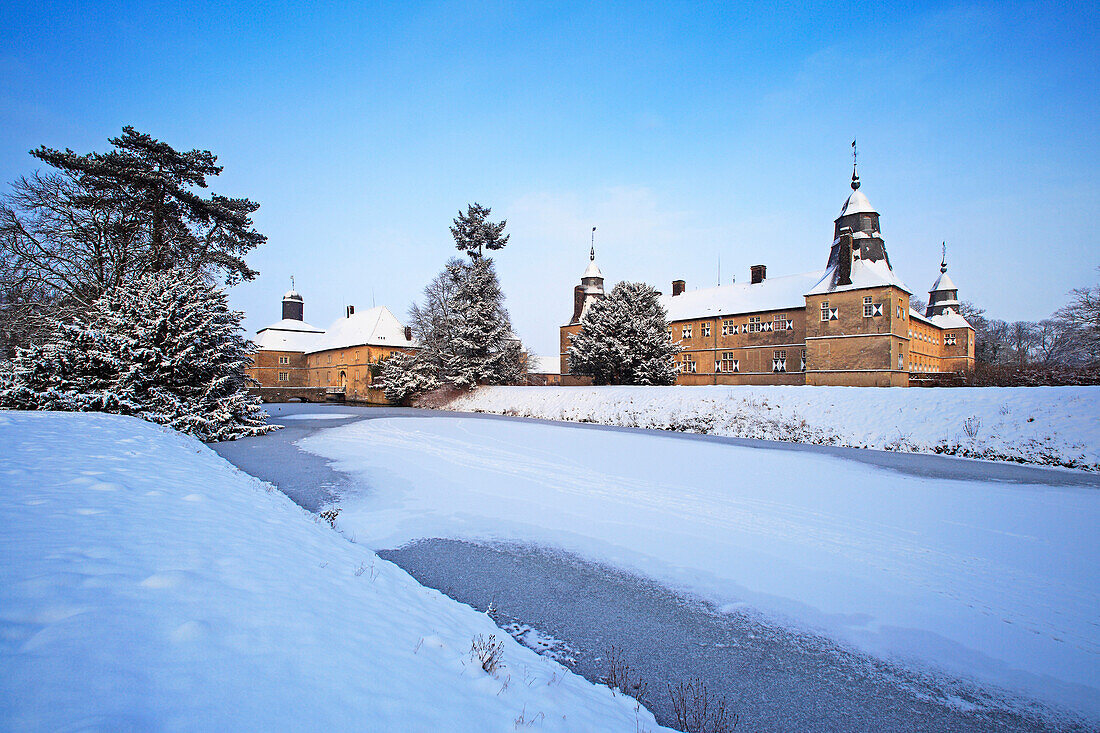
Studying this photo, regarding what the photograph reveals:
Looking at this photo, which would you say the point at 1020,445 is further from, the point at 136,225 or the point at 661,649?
the point at 136,225

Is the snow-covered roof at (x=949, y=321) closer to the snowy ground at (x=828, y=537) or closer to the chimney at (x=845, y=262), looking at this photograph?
the chimney at (x=845, y=262)

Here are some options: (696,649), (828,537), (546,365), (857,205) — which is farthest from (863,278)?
(546,365)

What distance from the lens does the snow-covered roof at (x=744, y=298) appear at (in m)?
44.9

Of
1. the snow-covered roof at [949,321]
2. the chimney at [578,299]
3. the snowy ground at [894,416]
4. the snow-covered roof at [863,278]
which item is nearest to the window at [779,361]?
the snow-covered roof at [863,278]

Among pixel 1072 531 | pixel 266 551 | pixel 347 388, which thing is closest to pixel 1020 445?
pixel 1072 531

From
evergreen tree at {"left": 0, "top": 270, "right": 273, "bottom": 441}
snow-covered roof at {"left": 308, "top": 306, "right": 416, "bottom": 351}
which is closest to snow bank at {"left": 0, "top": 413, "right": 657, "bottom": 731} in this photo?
evergreen tree at {"left": 0, "top": 270, "right": 273, "bottom": 441}

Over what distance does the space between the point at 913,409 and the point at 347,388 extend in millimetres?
55190

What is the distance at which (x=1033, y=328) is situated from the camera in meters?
74.6

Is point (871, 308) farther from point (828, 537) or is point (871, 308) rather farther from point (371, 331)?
point (371, 331)

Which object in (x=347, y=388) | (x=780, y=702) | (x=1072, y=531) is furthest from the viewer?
(x=347, y=388)

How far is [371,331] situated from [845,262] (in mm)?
48524

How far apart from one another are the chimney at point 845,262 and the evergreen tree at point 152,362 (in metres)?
40.1

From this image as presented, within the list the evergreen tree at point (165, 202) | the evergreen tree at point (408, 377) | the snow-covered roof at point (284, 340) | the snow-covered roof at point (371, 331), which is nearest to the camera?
the evergreen tree at point (165, 202)

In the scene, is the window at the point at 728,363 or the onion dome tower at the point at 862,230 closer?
the onion dome tower at the point at 862,230
